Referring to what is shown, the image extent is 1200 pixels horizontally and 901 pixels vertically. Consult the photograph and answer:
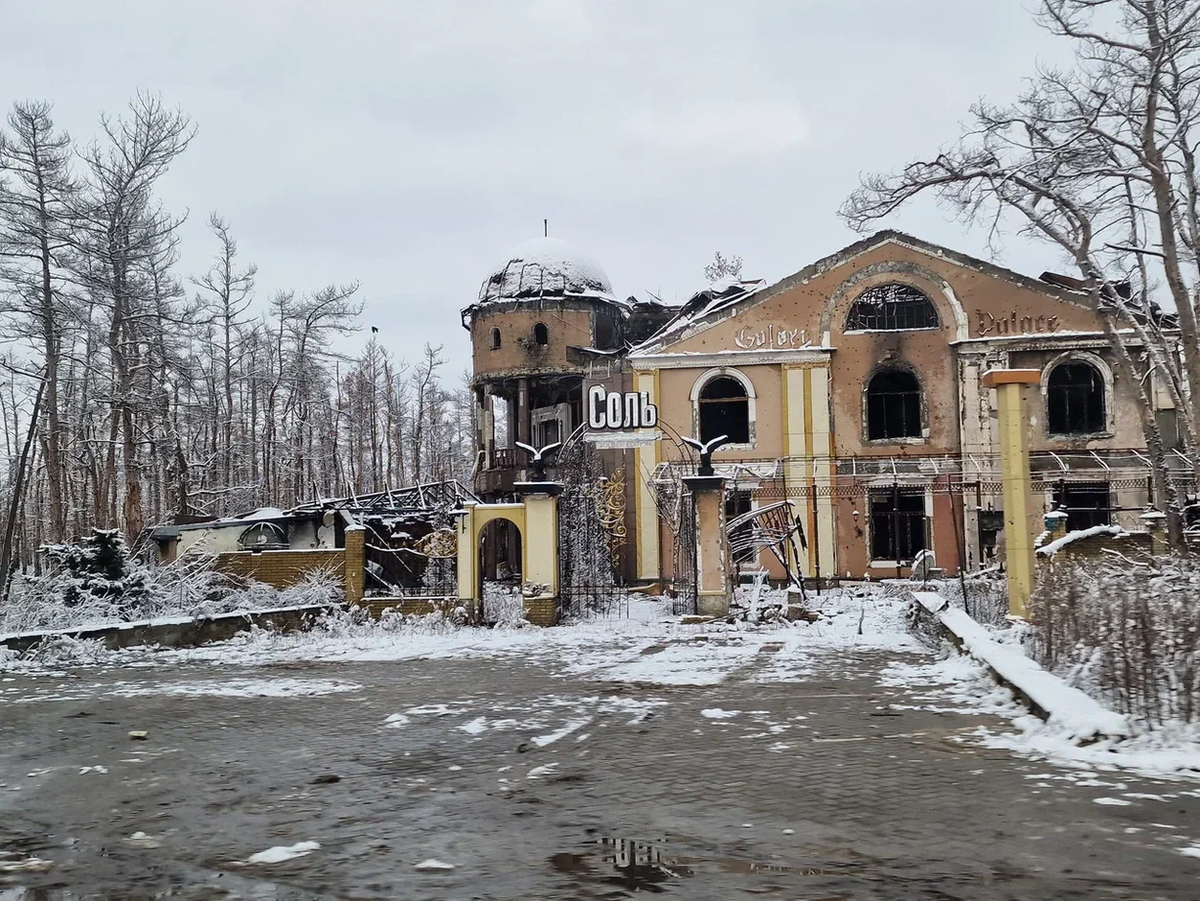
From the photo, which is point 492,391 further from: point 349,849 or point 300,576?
point 349,849

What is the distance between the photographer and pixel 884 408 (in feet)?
92.3

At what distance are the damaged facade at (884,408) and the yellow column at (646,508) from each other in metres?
0.05

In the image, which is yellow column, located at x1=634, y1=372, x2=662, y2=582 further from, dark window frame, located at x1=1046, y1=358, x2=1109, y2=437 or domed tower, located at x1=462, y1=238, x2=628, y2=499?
dark window frame, located at x1=1046, y1=358, x2=1109, y2=437

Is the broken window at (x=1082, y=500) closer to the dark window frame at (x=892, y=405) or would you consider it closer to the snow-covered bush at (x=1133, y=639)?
the dark window frame at (x=892, y=405)

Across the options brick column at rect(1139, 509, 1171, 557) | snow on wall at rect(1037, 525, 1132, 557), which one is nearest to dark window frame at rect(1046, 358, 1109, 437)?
brick column at rect(1139, 509, 1171, 557)

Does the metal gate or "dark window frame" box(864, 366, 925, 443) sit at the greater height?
"dark window frame" box(864, 366, 925, 443)

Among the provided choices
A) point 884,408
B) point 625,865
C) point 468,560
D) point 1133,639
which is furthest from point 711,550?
point 625,865

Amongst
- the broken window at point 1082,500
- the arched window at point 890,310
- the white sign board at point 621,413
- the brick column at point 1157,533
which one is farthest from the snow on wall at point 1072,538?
the arched window at point 890,310

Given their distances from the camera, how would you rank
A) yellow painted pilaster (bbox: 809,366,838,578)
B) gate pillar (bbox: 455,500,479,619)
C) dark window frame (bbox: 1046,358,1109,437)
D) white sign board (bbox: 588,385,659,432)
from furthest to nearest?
1. yellow painted pilaster (bbox: 809,366,838,578)
2. dark window frame (bbox: 1046,358,1109,437)
3. white sign board (bbox: 588,385,659,432)
4. gate pillar (bbox: 455,500,479,619)

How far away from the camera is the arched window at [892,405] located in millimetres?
28016

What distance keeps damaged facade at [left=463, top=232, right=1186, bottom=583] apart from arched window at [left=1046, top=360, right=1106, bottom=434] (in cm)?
4

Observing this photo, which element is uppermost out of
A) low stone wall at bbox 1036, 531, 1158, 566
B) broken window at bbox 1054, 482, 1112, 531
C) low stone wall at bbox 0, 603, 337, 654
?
broken window at bbox 1054, 482, 1112, 531

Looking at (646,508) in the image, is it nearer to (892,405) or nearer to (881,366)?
(892,405)

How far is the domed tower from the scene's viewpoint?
1252 inches
